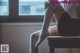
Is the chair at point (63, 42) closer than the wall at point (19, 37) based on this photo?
Yes

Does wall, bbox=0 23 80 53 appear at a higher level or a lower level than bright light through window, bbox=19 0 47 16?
lower

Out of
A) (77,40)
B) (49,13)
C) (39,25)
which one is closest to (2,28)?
(39,25)

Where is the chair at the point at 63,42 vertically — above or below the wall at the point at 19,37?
above

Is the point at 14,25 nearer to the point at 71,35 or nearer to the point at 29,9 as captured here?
the point at 29,9

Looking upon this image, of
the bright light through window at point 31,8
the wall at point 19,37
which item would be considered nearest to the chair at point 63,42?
the wall at point 19,37

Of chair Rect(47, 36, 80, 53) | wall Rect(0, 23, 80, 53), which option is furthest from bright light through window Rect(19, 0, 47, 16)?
chair Rect(47, 36, 80, 53)

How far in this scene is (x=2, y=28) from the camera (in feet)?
9.50

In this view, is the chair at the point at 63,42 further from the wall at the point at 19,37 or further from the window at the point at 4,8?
the window at the point at 4,8

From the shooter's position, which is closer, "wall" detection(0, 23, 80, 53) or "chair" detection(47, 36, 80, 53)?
"chair" detection(47, 36, 80, 53)

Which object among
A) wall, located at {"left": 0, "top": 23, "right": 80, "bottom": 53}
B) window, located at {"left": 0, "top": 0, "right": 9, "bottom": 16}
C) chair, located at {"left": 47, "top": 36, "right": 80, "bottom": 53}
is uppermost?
window, located at {"left": 0, "top": 0, "right": 9, "bottom": 16}

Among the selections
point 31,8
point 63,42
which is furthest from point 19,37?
point 63,42

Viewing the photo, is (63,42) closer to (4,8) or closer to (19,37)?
(19,37)

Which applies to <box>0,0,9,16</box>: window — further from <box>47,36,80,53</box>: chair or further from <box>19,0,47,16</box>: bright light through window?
<box>47,36,80,53</box>: chair

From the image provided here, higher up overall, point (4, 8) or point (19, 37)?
point (4, 8)
